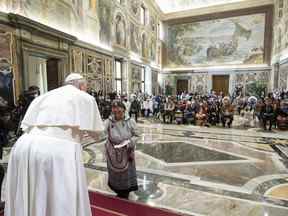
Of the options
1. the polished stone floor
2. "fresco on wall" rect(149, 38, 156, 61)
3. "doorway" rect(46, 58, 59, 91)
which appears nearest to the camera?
the polished stone floor

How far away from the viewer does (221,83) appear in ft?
72.9

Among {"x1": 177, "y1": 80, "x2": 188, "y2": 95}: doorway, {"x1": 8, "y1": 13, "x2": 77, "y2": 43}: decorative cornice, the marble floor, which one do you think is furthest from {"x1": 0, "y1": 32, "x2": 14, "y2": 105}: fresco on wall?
{"x1": 177, "y1": 80, "x2": 188, "y2": 95}: doorway

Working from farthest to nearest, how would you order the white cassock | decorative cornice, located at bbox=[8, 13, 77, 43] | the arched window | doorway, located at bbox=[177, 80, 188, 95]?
1. doorway, located at bbox=[177, 80, 188, 95]
2. the arched window
3. decorative cornice, located at bbox=[8, 13, 77, 43]
4. the white cassock

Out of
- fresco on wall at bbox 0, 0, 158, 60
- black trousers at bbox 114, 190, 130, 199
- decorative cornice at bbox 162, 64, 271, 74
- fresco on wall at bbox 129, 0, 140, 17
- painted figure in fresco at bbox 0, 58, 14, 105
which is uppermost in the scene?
fresco on wall at bbox 129, 0, 140, 17

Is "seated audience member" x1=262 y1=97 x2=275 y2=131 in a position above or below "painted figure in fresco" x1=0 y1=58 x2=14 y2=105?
below

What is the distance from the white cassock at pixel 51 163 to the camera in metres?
1.66

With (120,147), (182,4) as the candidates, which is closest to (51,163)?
(120,147)

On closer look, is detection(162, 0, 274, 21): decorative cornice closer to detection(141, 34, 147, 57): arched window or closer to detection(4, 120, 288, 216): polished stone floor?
detection(141, 34, 147, 57): arched window

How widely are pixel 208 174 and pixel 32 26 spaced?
7.42 m

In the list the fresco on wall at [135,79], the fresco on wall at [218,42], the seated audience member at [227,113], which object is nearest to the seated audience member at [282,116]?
the seated audience member at [227,113]

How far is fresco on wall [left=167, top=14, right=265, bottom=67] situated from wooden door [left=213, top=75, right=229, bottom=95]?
157 cm

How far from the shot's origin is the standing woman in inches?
110

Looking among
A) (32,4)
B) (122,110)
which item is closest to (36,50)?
(32,4)

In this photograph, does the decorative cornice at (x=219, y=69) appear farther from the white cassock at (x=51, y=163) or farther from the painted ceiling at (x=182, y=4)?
the white cassock at (x=51, y=163)
